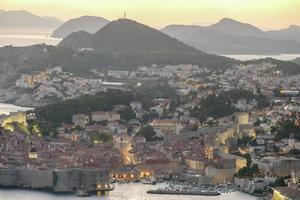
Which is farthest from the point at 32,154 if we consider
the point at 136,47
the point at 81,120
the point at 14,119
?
the point at 136,47

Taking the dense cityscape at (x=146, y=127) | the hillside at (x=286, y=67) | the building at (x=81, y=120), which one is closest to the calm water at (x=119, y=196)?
the dense cityscape at (x=146, y=127)

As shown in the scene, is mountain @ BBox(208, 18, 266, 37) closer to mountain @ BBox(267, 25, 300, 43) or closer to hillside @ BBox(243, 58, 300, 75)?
mountain @ BBox(267, 25, 300, 43)

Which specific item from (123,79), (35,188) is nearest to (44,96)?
(123,79)

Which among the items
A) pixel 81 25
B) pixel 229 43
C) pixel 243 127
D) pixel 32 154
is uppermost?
pixel 81 25

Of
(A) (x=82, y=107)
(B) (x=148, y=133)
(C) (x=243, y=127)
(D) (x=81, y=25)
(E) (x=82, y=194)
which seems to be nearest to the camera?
(E) (x=82, y=194)

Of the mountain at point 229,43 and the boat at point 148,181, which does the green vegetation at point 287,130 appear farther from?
the mountain at point 229,43

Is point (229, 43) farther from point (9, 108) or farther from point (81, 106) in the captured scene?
point (81, 106)

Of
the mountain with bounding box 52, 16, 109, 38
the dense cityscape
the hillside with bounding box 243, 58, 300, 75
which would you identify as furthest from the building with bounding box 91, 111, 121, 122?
the mountain with bounding box 52, 16, 109, 38
